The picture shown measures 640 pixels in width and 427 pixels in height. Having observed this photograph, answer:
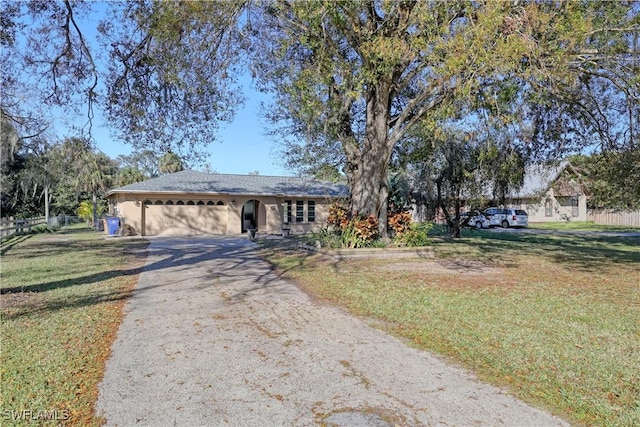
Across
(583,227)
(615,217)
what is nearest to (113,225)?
(583,227)

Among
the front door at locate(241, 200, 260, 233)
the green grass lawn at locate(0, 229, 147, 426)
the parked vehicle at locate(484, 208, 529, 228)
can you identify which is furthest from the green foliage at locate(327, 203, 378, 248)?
the parked vehicle at locate(484, 208, 529, 228)

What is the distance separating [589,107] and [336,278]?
8583 millimetres

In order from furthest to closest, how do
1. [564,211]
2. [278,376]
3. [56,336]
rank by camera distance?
[564,211] < [56,336] < [278,376]

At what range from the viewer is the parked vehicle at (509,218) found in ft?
102

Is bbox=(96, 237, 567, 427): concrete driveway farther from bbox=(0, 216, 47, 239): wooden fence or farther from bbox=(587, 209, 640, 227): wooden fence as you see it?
bbox=(587, 209, 640, 227): wooden fence

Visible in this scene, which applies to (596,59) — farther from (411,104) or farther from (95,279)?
(95,279)

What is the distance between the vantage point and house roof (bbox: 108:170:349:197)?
23516mm

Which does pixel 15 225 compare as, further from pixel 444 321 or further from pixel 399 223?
pixel 444 321

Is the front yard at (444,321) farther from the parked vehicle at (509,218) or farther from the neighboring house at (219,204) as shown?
the parked vehicle at (509,218)

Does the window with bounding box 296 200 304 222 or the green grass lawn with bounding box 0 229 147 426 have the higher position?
the window with bounding box 296 200 304 222

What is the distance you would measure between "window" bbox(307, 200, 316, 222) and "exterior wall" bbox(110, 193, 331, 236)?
92 millimetres

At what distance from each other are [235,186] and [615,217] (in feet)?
100

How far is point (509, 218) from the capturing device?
103 ft

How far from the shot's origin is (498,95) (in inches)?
392
